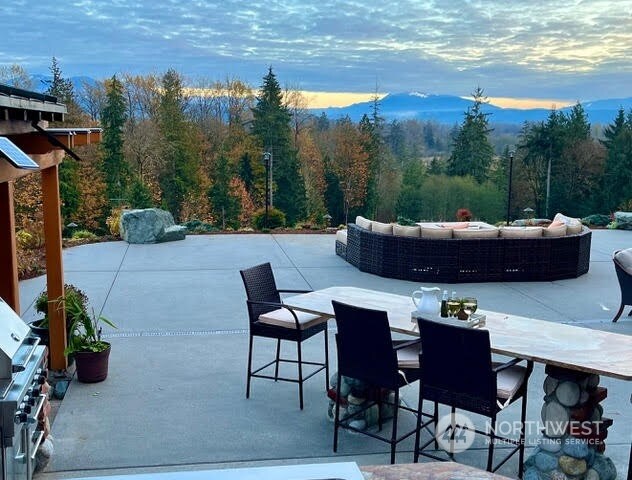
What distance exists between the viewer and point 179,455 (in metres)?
4.02

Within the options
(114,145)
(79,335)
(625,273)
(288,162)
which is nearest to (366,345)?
(79,335)

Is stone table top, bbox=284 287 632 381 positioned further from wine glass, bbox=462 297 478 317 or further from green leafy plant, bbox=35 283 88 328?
green leafy plant, bbox=35 283 88 328

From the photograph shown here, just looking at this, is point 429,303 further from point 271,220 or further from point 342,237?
point 271,220

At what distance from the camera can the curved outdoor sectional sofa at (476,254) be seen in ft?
30.4

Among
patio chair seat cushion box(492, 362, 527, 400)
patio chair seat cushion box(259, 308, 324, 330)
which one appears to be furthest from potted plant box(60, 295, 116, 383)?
patio chair seat cushion box(492, 362, 527, 400)

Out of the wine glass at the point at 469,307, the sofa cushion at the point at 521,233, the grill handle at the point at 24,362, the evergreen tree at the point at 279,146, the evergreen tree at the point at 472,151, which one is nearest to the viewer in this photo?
the grill handle at the point at 24,362

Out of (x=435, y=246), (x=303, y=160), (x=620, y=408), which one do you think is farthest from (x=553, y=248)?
(x=303, y=160)

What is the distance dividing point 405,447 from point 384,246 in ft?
18.1

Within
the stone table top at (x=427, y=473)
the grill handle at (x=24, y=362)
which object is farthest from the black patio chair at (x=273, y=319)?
the stone table top at (x=427, y=473)

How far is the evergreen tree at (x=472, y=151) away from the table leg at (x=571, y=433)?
36045 millimetres

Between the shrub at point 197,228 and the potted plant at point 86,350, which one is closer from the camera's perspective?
the potted plant at point 86,350

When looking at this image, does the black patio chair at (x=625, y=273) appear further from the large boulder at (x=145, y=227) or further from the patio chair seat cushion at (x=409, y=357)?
the large boulder at (x=145, y=227)

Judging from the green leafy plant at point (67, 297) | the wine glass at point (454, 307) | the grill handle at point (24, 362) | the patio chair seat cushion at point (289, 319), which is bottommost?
the green leafy plant at point (67, 297)
